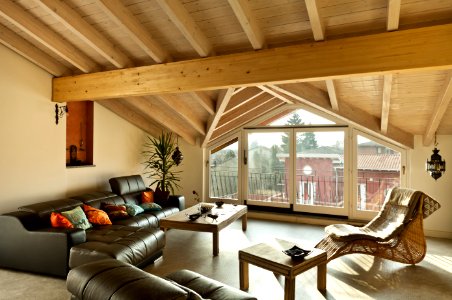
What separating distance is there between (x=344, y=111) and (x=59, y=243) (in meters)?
4.28

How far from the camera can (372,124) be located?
5.15 metres

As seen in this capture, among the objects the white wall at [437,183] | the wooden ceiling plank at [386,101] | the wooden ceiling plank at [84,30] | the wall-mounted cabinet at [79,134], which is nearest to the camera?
the wooden ceiling plank at [84,30]

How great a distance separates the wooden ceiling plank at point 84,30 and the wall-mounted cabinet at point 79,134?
1.79 meters

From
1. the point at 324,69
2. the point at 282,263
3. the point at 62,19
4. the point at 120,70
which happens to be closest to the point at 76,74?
the point at 120,70

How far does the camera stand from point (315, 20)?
2826 mm

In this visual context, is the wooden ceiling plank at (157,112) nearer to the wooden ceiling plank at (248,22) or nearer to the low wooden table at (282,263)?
the wooden ceiling plank at (248,22)

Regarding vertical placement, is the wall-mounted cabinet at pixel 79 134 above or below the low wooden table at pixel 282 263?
above

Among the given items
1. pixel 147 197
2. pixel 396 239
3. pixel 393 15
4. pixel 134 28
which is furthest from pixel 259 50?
pixel 147 197

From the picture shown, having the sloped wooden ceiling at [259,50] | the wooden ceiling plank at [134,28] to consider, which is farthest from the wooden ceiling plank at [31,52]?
the wooden ceiling plank at [134,28]

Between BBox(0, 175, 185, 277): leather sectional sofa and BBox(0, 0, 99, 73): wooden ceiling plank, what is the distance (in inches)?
75.5

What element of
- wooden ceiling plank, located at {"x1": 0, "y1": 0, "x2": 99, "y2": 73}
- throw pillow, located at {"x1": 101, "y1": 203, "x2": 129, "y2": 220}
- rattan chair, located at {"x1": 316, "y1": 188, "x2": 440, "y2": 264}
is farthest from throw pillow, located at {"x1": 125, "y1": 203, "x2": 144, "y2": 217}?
rattan chair, located at {"x1": 316, "y1": 188, "x2": 440, "y2": 264}

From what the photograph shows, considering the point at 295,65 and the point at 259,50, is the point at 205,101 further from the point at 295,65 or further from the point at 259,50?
the point at 295,65

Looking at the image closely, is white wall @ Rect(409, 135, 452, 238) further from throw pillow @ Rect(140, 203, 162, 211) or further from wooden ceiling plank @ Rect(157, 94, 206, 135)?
throw pillow @ Rect(140, 203, 162, 211)

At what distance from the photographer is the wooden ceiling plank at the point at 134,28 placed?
3146mm
